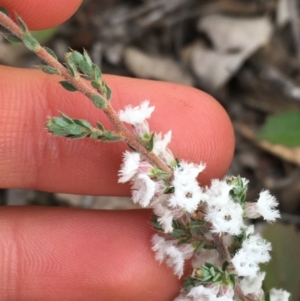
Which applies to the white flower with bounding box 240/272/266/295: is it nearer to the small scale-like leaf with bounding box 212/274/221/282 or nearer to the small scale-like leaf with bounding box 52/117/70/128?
the small scale-like leaf with bounding box 212/274/221/282

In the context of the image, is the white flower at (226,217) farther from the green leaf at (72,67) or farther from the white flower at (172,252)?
the green leaf at (72,67)

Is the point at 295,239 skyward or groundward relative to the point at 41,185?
groundward

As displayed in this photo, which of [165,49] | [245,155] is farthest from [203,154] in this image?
[165,49]

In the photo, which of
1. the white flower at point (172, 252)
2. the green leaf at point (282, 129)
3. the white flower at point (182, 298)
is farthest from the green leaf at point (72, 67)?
the green leaf at point (282, 129)

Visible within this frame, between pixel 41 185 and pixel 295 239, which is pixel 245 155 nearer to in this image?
pixel 295 239

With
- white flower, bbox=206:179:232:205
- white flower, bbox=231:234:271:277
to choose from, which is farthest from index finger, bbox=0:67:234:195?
white flower, bbox=231:234:271:277
